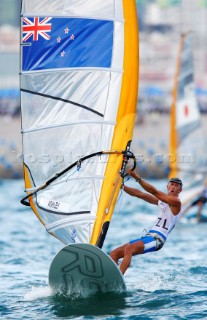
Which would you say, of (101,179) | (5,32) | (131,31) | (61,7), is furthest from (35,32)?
(5,32)

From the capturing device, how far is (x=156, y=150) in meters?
46.5

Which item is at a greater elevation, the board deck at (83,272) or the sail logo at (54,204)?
the sail logo at (54,204)

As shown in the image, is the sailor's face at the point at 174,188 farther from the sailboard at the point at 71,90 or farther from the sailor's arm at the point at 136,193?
the sailboard at the point at 71,90

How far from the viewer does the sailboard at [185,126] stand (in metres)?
23.4

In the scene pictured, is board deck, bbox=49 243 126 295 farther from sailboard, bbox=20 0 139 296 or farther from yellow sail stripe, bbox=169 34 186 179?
yellow sail stripe, bbox=169 34 186 179

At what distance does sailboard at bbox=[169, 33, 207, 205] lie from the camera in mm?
23375

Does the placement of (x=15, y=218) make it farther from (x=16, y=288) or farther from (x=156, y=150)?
(x=156, y=150)

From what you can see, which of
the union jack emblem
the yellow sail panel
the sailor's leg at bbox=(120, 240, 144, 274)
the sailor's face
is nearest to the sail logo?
the yellow sail panel

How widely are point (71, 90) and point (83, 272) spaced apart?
2351 mm

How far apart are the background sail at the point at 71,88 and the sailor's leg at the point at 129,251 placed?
92 centimetres

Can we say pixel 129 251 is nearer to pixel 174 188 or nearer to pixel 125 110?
pixel 174 188

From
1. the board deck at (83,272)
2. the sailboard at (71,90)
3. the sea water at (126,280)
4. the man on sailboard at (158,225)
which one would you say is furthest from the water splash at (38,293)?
the man on sailboard at (158,225)

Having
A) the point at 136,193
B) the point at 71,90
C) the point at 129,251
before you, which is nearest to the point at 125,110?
the point at 71,90

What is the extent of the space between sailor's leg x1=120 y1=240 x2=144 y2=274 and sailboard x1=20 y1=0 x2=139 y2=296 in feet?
2.93
